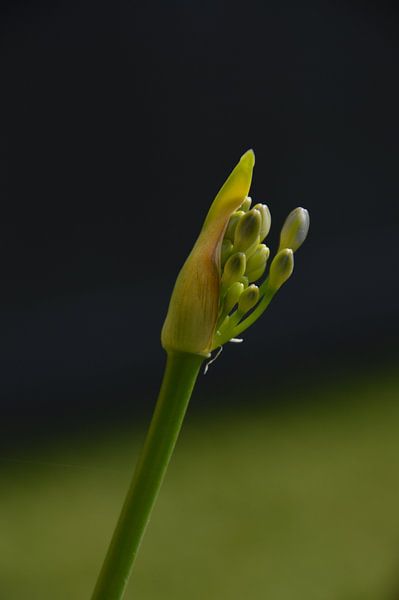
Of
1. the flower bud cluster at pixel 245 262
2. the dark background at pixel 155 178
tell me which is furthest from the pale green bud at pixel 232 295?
the dark background at pixel 155 178

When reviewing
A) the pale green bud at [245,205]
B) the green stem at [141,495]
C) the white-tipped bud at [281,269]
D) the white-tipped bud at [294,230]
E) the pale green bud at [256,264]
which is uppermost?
the white-tipped bud at [294,230]

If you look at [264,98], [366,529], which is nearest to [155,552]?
[366,529]

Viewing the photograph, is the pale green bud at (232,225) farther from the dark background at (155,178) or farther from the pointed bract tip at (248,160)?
the dark background at (155,178)

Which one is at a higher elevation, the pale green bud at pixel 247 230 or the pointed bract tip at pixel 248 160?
the pointed bract tip at pixel 248 160

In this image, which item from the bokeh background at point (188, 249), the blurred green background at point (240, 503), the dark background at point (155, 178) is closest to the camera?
the blurred green background at point (240, 503)

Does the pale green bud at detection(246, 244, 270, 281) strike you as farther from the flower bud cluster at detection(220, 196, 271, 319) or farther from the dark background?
the dark background

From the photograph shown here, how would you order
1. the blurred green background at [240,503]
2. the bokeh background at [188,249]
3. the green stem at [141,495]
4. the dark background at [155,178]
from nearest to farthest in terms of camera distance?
the green stem at [141,495]
the blurred green background at [240,503]
the bokeh background at [188,249]
the dark background at [155,178]

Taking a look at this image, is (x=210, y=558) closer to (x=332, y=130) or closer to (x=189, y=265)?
(x=332, y=130)

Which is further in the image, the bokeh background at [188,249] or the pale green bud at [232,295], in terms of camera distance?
the bokeh background at [188,249]
